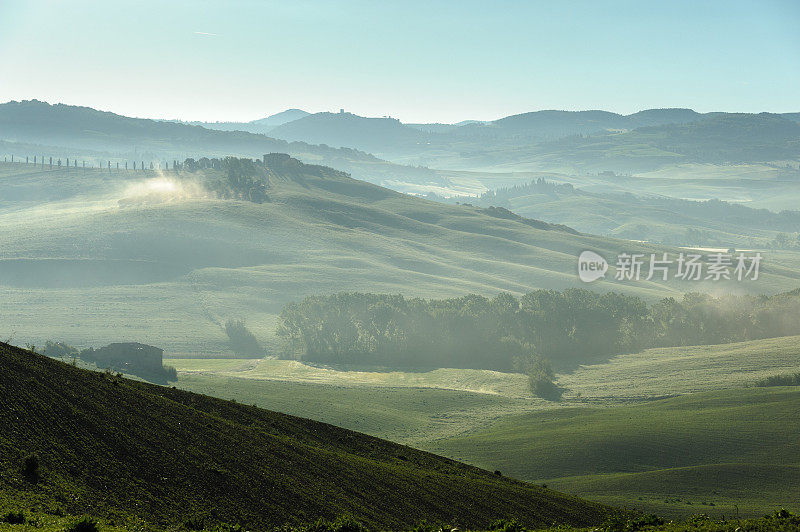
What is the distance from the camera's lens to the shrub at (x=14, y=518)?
24203mm

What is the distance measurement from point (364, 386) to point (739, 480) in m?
94.2

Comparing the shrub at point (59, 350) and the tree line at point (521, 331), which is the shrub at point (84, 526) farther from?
the tree line at point (521, 331)

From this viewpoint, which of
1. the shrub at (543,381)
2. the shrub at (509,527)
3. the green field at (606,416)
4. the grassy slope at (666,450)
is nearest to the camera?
the shrub at (509,527)

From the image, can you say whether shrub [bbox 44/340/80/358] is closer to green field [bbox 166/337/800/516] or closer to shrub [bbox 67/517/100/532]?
green field [bbox 166/337/800/516]

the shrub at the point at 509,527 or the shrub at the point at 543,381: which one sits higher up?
the shrub at the point at 509,527

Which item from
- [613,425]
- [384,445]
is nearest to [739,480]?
[613,425]

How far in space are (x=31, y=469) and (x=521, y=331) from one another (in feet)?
571

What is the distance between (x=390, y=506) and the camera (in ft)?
126

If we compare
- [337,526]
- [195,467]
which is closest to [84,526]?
[195,467]

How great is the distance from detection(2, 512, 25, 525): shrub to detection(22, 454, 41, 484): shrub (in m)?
3.10

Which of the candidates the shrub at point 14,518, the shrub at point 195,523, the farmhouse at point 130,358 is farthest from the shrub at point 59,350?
the shrub at point 14,518

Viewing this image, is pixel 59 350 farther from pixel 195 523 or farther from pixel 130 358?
pixel 195 523

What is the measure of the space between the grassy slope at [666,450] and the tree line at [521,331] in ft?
203

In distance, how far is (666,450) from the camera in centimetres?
9044
